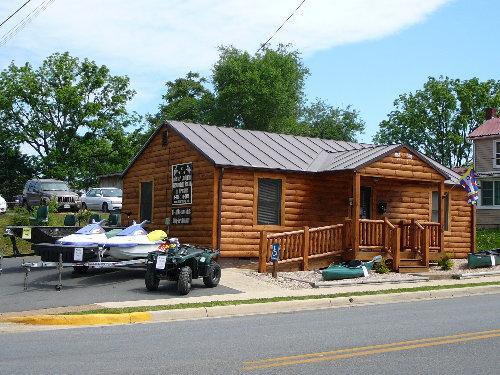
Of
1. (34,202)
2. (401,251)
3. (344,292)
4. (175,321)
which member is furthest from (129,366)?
(34,202)

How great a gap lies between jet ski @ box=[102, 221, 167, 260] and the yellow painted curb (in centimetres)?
546

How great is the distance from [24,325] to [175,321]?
Answer: 8.33 feet

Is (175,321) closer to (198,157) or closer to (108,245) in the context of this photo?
(108,245)

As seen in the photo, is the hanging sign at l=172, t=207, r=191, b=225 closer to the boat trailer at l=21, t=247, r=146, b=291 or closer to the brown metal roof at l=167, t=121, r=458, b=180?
the brown metal roof at l=167, t=121, r=458, b=180

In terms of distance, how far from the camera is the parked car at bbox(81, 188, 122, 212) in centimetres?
3878

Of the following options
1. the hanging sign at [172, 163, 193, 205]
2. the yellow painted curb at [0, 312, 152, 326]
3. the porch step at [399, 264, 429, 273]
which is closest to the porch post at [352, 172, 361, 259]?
the porch step at [399, 264, 429, 273]

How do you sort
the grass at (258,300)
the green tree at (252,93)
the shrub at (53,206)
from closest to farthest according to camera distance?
the grass at (258,300) → the shrub at (53,206) → the green tree at (252,93)

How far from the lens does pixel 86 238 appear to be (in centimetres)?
1722

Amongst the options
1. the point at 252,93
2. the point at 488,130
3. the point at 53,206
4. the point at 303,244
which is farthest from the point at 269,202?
the point at 252,93

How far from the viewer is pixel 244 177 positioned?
2066 cm

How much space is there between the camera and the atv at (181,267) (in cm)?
1507

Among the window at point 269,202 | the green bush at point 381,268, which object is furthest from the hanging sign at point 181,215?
the green bush at point 381,268

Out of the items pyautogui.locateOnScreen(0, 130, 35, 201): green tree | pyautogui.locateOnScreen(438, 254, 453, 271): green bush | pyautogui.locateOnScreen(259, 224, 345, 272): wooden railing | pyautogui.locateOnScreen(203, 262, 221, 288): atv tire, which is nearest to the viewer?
pyautogui.locateOnScreen(203, 262, 221, 288): atv tire

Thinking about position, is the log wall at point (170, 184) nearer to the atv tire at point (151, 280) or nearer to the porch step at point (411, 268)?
the atv tire at point (151, 280)
